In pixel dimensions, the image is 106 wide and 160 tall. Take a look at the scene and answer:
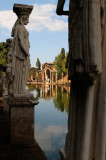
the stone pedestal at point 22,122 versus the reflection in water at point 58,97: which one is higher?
the stone pedestal at point 22,122

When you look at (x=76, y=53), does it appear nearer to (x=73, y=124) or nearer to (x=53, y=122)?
(x=73, y=124)

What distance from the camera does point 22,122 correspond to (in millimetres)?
5254

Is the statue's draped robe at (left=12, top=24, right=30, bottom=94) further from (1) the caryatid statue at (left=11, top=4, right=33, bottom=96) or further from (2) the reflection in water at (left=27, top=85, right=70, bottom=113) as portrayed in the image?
(2) the reflection in water at (left=27, top=85, right=70, bottom=113)

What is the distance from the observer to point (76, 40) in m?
1.78

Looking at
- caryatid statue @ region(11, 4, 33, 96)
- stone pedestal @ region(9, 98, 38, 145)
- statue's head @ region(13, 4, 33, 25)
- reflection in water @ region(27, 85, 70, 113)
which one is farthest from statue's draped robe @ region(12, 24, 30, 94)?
reflection in water @ region(27, 85, 70, 113)

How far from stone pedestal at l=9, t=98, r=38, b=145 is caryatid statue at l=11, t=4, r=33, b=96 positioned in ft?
1.25

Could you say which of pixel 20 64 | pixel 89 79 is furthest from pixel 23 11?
pixel 89 79

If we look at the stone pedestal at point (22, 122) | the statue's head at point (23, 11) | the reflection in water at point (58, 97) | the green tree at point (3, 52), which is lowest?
the reflection in water at point (58, 97)

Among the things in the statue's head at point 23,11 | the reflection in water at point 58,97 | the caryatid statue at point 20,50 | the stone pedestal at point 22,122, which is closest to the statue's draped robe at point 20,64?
the caryatid statue at point 20,50

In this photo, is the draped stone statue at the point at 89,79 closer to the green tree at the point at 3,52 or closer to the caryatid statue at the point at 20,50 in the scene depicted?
the caryatid statue at the point at 20,50

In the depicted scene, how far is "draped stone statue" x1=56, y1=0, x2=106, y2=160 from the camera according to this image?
64.1 inches

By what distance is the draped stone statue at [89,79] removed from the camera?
1629 mm

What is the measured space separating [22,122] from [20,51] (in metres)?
1.82

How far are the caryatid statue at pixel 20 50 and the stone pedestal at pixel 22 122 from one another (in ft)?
1.25
